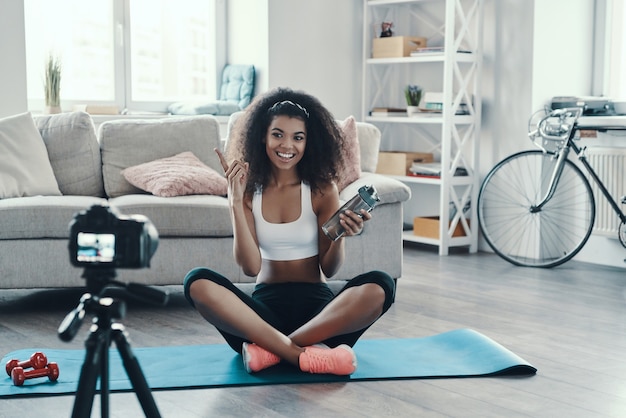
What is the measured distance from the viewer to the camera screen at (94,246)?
46.3 inches

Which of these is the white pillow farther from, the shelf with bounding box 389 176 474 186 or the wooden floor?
the shelf with bounding box 389 176 474 186

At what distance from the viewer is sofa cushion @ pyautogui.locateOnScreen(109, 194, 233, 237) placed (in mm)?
3668

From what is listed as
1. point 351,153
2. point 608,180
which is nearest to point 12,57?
point 351,153

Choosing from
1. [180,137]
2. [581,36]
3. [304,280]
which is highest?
[581,36]

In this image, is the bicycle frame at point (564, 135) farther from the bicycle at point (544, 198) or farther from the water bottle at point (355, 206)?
the water bottle at point (355, 206)

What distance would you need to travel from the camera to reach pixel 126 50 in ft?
18.0

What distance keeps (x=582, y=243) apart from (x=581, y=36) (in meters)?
1.29

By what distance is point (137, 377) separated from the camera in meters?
1.25

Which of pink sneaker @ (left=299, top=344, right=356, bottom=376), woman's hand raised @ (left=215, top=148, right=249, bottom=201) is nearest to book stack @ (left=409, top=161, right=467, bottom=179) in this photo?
woman's hand raised @ (left=215, top=148, right=249, bottom=201)

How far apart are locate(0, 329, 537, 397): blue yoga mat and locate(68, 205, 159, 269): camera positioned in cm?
140

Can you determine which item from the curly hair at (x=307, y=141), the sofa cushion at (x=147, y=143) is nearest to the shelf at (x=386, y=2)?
the sofa cushion at (x=147, y=143)

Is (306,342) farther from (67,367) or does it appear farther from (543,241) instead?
(543,241)

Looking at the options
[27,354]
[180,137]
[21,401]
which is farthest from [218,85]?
[21,401]

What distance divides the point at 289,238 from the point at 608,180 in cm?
269
